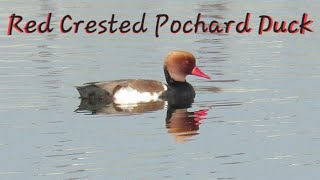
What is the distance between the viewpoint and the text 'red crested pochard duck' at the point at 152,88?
60.0ft

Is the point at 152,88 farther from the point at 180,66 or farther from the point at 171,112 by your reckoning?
the point at 171,112

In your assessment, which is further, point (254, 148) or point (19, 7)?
point (19, 7)

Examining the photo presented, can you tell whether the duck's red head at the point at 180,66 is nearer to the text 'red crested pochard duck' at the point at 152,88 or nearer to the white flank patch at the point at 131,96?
the text 'red crested pochard duck' at the point at 152,88

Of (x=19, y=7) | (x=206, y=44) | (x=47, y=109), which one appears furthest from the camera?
(x=19, y=7)

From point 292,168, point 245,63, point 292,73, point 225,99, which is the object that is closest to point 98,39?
point 245,63

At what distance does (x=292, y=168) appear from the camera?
1250cm

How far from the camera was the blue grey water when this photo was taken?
1263 centimetres

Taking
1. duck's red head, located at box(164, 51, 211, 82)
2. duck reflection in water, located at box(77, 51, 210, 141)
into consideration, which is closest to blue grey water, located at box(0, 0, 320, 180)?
duck reflection in water, located at box(77, 51, 210, 141)

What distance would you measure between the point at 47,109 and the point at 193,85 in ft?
14.9

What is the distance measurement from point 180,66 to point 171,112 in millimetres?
2276

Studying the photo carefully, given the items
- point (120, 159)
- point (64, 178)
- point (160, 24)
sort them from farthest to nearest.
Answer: point (160, 24), point (120, 159), point (64, 178)

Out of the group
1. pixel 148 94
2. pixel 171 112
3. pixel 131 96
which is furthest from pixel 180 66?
pixel 171 112

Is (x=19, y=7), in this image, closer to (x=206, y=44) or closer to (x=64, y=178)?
(x=206, y=44)

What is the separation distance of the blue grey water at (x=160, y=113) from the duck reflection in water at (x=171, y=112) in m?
0.09
